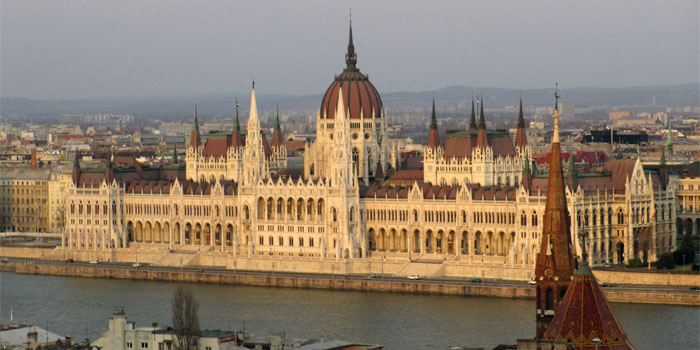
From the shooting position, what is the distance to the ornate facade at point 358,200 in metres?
102

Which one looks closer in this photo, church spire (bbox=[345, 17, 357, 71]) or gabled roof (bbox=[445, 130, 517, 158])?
gabled roof (bbox=[445, 130, 517, 158])

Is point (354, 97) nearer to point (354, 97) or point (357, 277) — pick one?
point (354, 97)

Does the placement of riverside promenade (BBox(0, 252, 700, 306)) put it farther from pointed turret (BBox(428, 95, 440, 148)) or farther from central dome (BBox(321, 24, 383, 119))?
central dome (BBox(321, 24, 383, 119))

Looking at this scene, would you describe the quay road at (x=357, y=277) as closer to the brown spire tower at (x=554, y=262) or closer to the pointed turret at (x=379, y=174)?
the pointed turret at (x=379, y=174)

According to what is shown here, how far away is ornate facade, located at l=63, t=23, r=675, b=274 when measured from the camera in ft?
335

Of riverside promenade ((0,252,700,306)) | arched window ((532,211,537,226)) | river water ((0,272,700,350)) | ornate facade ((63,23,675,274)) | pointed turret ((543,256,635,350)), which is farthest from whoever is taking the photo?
ornate facade ((63,23,675,274))

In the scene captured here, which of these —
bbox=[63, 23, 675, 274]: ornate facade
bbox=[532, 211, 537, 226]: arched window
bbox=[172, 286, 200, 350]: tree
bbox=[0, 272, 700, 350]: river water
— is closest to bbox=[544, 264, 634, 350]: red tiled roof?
bbox=[172, 286, 200, 350]: tree

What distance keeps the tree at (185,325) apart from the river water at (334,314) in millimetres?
17409

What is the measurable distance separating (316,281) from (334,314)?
41.9ft

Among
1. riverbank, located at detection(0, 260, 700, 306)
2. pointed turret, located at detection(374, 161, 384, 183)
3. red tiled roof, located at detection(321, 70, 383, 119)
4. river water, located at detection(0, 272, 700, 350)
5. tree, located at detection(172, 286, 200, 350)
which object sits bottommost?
river water, located at detection(0, 272, 700, 350)

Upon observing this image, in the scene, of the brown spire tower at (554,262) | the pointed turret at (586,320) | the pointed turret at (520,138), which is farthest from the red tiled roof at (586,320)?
the pointed turret at (520,138)

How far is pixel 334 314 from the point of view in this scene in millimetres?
90625

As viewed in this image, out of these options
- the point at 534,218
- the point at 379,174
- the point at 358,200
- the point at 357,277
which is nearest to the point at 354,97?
the point at 379,174

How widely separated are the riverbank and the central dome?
1391 centimetres
